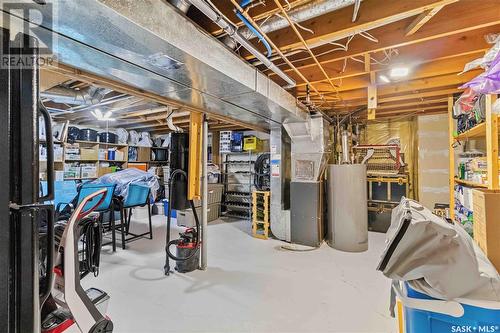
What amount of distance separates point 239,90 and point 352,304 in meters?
2.25

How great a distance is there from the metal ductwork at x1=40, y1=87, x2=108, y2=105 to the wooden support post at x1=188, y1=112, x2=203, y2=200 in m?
1.24

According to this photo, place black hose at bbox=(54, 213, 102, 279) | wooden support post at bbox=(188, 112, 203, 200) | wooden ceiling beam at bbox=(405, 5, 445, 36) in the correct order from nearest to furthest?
black hose at bbox=(54, 213, 102, 279) < wooden ceiling beam at bbox=(405, 5, 445, 36) < wooden support post at bbox=(188, 112, 203, 200)

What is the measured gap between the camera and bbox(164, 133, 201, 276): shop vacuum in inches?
114

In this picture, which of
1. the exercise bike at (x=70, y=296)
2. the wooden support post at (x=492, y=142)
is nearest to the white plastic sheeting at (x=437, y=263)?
the wooden support post at (x=492, y=142)

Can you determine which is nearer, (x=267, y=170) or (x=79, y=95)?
(x=79, y=95)

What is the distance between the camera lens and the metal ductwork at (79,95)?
9.76ft

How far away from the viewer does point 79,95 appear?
3.11 meters

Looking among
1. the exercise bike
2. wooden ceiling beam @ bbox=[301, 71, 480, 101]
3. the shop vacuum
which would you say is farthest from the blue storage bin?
wooden ceiling beam @ bbox=[301, 71, 480, 101]

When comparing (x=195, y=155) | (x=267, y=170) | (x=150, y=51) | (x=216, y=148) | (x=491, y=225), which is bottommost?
(x=491, y=225)
